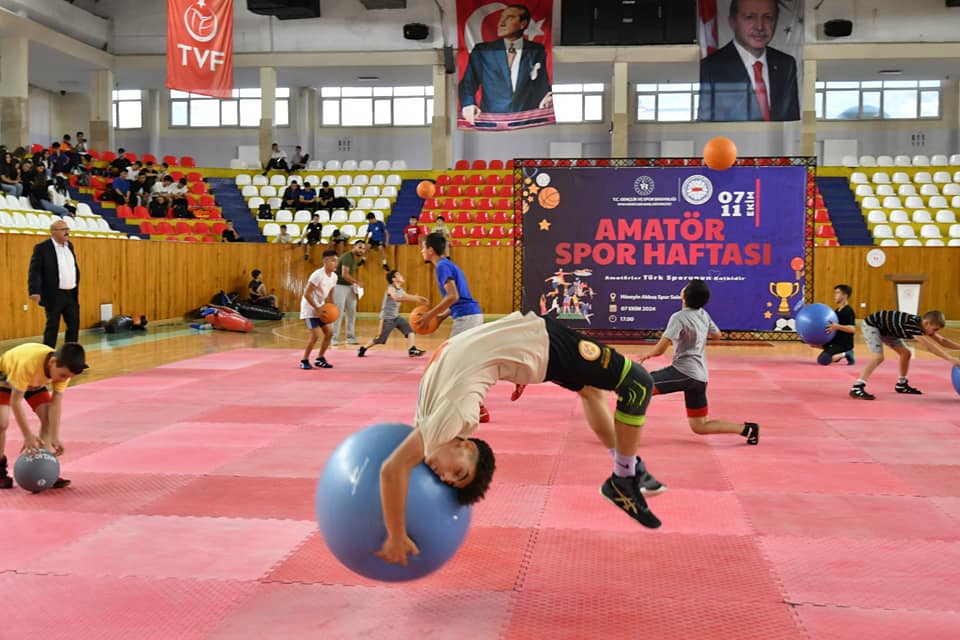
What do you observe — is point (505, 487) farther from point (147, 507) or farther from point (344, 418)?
point (344, 418)

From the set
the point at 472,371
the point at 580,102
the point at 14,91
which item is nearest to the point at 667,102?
the point at 580,102

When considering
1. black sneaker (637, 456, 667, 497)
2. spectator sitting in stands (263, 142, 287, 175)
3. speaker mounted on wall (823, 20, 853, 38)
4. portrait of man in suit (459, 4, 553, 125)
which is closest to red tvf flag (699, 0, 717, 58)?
speaker mounted on wall (823, 20, 853, 38)

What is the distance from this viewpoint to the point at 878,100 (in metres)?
36.6

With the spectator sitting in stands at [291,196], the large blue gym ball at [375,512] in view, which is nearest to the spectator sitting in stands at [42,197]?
the spectator sitting in stands at [291,196]

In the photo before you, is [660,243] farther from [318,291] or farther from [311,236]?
[311,236]

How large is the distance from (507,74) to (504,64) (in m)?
0.33

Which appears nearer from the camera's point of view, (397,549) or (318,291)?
(397,549)

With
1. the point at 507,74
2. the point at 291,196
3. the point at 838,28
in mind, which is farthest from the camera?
the point at 838,28

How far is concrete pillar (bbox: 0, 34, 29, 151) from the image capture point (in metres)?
28.4

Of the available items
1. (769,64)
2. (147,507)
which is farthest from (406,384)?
(769,64)

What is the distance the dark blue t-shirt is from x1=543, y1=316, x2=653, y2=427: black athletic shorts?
4.54 meters

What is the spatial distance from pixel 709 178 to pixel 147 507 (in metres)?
13.5

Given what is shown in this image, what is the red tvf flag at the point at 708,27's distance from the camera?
1144 inches

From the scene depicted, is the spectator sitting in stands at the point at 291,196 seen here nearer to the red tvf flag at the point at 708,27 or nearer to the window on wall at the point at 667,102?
the red tvf flag at the point at 708,27
